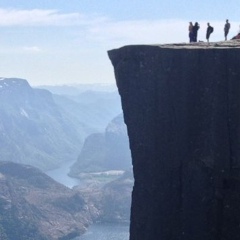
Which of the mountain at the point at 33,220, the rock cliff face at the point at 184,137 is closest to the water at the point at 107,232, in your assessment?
the mountain at the point at 33,220

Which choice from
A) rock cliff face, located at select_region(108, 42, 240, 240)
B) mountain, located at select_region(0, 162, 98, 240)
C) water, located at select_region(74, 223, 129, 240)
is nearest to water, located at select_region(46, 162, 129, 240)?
water, located at select_region(74, 223, 129, 240)

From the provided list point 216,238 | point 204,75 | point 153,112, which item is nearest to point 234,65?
point 204,75

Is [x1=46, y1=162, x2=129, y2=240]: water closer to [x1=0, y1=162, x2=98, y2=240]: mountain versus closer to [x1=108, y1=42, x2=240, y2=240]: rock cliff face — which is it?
[x1=0, y1=162, x2=98, y2=240]: mountain

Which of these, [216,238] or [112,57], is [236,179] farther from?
[112,57]

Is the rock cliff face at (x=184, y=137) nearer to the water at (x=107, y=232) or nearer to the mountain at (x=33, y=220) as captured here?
the water at (x=107, y=232)

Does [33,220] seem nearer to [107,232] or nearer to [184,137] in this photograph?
[107,232]

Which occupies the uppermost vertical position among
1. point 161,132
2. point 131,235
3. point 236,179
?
point 161,132
